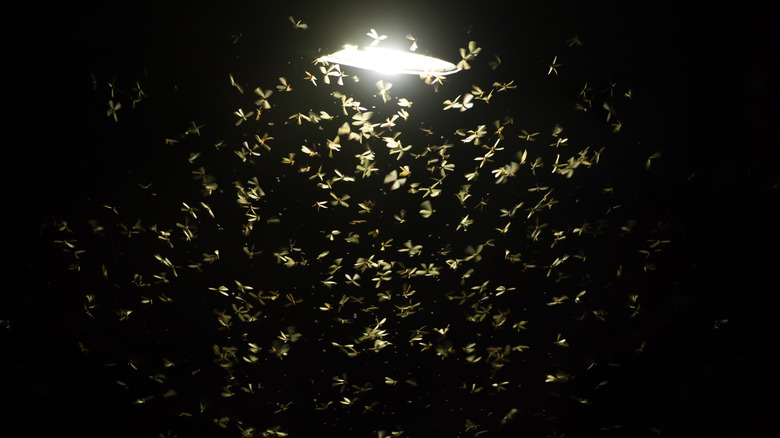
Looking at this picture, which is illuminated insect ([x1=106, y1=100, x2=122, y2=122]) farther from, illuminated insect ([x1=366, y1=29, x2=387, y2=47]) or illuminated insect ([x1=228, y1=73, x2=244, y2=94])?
illuminated insect ([x1=366, y1=29, x2=387, y2=47])

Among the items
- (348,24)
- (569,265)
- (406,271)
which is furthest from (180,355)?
(569,265)

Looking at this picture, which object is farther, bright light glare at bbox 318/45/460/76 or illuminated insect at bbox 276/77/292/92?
illuminated insect at bbox 276/77/292/92

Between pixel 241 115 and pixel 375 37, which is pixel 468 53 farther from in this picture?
pixel 241 115

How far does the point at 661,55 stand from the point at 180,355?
1771 mm

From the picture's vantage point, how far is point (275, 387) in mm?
1252

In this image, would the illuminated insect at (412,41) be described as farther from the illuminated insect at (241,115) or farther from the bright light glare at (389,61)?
the illuminated insect at (241,115)

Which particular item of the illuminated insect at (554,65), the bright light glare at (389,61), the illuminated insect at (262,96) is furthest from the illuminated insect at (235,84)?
the illuminated insect at (554,65)

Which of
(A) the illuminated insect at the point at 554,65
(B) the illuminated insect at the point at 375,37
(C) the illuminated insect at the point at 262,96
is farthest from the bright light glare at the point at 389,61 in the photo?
(A) the illuminated insect at the point at 554,65

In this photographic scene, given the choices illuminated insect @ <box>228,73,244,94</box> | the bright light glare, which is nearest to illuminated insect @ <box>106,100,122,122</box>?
illuminated insect @ <box>228,73,244,94</box>

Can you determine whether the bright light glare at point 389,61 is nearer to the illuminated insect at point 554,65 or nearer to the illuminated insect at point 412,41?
the illuminated insect at point 412,41

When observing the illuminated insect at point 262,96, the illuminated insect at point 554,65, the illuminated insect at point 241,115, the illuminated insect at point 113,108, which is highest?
the illuminated insect at point 554,65

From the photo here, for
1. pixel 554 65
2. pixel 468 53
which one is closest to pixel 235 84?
pixel 468 53

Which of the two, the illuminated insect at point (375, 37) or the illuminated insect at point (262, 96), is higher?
the illuminated insect at point (375, 37)

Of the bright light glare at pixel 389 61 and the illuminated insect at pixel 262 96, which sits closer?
the bright light glare at pixel 389 61
